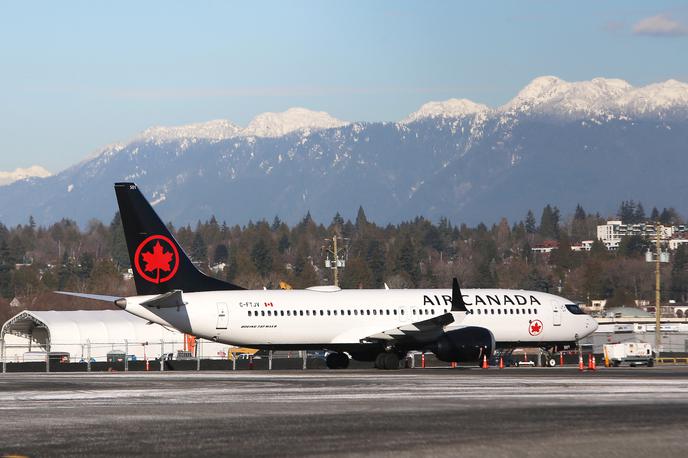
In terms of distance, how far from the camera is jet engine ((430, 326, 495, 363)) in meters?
60.0

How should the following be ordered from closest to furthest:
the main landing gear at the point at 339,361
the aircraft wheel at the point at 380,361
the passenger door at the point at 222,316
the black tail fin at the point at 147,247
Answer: the black tail fin at the point at 147,247 < the passenger door at the point at 222,316 < the aircraft wheel at the point at 380,361 < the main landing gear at the point at 339,361

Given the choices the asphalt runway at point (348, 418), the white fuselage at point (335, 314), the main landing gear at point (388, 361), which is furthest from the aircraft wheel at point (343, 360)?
the asphalt runway at point (348, 418)

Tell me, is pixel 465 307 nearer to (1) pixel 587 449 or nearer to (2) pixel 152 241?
(2) pixel 152 241

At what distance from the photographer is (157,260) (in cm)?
5900

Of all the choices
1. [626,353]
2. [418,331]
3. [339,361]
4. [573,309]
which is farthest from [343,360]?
[626,353]

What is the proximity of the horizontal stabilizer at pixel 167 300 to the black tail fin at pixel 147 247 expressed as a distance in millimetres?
844

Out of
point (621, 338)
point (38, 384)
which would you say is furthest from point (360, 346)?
point (621, 338)

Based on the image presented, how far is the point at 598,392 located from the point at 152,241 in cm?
2593

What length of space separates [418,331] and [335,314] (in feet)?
12.4

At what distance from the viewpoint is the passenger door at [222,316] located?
5972 cm

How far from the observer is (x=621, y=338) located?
126 metres

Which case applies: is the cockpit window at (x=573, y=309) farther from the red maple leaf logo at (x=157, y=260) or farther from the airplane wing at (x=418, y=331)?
the red maple leaf logo at (x=157, y=260)

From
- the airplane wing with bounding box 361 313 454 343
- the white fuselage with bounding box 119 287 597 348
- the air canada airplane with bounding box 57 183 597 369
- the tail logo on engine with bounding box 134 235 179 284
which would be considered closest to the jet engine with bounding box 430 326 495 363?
the air canada airplane with bounding box 57 183 597 369

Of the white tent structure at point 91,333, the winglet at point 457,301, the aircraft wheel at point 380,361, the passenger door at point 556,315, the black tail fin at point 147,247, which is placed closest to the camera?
the black tail fin at point 147,247
